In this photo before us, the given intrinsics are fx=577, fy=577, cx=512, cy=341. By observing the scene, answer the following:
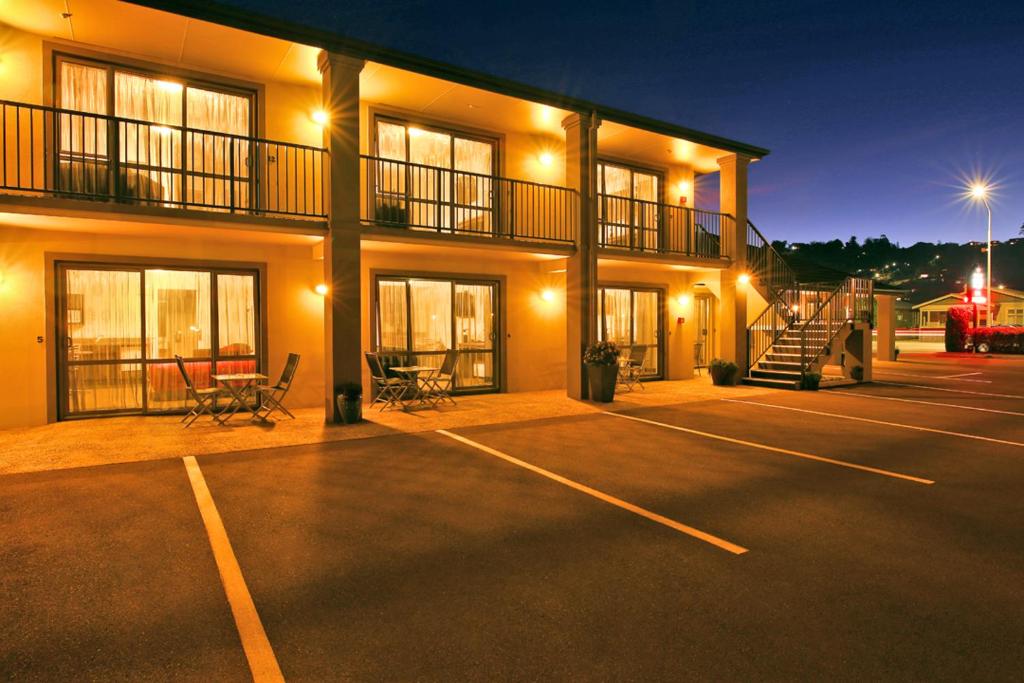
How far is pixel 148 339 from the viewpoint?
931 centimetres

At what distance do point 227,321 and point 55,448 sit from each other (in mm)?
3417

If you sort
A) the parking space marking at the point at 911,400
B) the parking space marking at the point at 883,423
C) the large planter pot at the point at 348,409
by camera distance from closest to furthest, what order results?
the parking space marking at the point at 883,423 → the large planter pot at the point at 348,409 → the parking space marking at the point at 911,400

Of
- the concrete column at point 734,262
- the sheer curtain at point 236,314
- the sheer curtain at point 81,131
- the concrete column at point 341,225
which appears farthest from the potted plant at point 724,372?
the sheer curtain at point 81,131

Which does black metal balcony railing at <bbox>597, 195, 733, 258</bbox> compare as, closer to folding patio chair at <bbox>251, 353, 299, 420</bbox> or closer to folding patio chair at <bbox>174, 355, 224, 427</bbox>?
folding patio chair at <bbox>251, 353, 299, 420</bbox>

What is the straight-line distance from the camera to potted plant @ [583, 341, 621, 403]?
11.1m

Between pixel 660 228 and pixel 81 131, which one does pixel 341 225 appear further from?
pixel 660 228

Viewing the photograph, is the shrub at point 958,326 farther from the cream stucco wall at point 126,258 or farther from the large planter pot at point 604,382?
the cream stucco wall at point 126,258

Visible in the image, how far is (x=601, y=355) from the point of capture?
36.9 ft

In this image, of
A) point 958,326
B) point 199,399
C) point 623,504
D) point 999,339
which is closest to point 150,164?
point 199,399

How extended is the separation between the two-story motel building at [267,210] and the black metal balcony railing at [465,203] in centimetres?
5

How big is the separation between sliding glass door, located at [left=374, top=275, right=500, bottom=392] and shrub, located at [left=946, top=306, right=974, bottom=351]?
81.7 ft

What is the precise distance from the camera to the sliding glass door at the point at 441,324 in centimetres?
1131

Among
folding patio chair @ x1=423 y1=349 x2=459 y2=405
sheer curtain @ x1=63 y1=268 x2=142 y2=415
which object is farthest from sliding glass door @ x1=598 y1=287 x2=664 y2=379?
sheer curtain @ x1=63 y1=268 x2=142 y2=415

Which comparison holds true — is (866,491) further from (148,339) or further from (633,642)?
(148,339)
